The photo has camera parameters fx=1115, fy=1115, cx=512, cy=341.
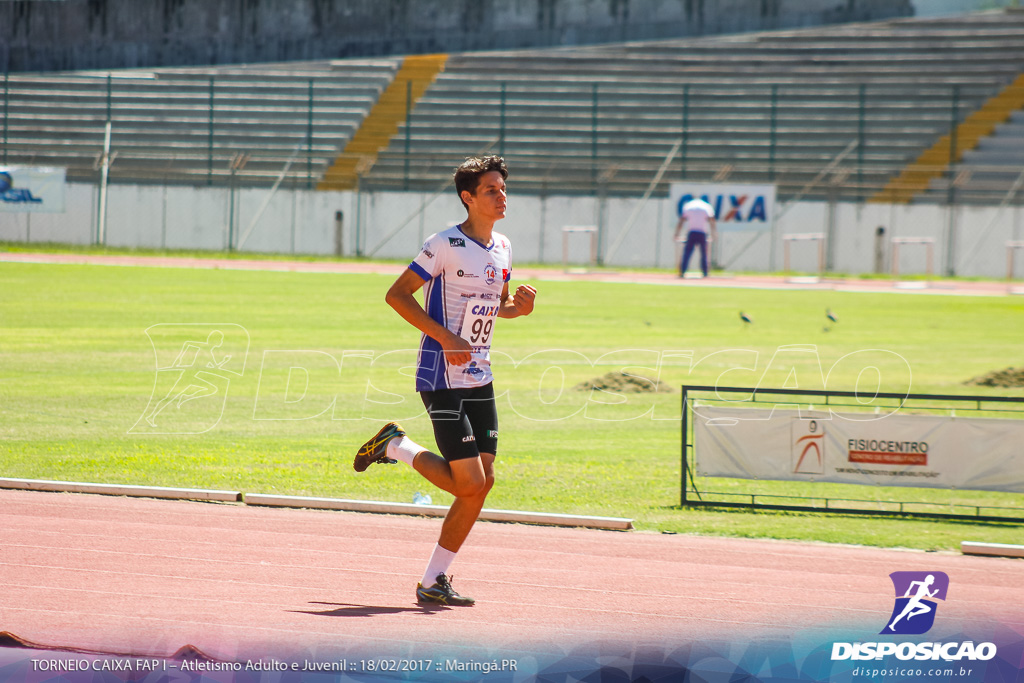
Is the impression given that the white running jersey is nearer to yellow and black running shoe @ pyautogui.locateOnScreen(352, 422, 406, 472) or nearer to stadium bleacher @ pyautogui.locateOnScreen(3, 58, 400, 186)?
yellow and black running shoe @ pyautogui.locateOnScreen(352, 422, 406, 472)

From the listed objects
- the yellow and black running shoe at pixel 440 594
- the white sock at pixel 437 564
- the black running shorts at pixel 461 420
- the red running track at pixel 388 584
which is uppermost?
the black running shorts at pixel 461 420

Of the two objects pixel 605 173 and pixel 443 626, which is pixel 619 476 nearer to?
pixel 443 626

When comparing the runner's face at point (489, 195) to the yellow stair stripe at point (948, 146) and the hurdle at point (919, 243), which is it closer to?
the hurdle at point (919, 243)

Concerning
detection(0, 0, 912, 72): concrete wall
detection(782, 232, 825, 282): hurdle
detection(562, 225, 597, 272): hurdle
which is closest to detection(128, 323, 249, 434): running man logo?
detection(562, 225, 597, 272): hurdle

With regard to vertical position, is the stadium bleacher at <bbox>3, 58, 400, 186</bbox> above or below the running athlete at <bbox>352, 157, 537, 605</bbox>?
above

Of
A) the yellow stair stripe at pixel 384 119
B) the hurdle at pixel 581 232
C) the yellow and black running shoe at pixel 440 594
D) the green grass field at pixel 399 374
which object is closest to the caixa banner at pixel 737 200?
the hurdle at pixel 581 232

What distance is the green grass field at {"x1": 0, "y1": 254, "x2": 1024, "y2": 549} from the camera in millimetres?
9203

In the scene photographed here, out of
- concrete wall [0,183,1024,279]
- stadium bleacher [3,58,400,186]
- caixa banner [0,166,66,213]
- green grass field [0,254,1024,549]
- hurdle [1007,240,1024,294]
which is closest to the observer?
green grass field [0,254,1024,549]

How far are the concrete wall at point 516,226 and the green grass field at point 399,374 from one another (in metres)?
9.33

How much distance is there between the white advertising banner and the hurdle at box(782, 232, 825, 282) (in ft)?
82.2

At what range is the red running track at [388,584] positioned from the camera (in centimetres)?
510

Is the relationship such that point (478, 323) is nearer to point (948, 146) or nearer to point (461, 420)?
point (461, 420)

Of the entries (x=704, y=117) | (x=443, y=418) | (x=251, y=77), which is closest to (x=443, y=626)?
(x=443, y=418)

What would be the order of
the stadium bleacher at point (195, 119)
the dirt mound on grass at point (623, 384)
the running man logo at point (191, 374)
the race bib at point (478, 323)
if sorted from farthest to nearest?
1. the stadium bleacher at point (195, 119)
2. the dirt mound on grass at point (623, 384)
3. the running man logo at point (191, 374)
4. the race bib at point (478, 323)
